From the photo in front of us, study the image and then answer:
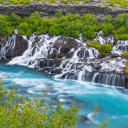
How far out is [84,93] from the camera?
2247cm

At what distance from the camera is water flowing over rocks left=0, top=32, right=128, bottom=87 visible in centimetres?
2679

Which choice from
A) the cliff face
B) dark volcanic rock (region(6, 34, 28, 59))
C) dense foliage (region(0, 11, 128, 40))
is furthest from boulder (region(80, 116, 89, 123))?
the cliff face

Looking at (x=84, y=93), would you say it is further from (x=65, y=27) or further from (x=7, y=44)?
(x=65, y=27)

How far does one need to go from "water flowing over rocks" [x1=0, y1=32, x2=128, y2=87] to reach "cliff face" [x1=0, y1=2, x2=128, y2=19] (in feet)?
53.3

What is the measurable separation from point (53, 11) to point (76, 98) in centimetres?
4364

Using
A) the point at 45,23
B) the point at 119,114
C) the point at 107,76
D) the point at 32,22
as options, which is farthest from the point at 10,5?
the point at 119,114

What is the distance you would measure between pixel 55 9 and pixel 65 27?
1580 centimetres

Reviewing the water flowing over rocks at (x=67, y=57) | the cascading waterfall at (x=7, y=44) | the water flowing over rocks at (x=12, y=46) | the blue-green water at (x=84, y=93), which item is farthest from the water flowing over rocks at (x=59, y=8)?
the blue-green water at (x=84, y=93)

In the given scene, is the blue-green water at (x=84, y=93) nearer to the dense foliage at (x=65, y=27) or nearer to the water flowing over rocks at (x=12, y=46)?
the water flowing over rocks at (x=12, y=46)

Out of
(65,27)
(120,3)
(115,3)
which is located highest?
(120,3)

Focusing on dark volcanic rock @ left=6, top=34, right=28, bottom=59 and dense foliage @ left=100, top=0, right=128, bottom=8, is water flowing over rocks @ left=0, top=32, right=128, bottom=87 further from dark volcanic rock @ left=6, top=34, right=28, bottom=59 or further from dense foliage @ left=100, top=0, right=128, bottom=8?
dense foliage @ left=100, top=0, right=128, bottom=8

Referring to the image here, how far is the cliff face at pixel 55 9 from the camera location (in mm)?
54531

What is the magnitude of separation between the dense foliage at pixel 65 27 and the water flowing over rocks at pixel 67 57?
6.10 ft

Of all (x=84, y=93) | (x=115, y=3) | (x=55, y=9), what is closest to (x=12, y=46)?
(x=84, y=93)
